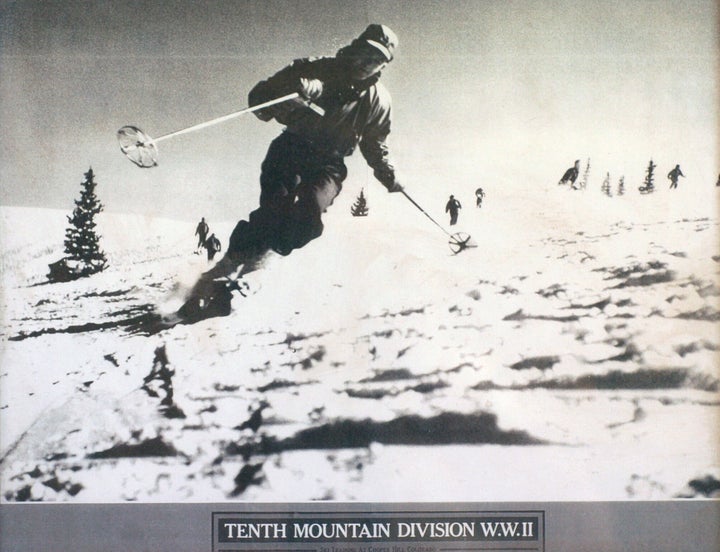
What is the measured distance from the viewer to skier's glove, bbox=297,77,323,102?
9.62 ft

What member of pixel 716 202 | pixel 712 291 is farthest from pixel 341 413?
pixel 716 202

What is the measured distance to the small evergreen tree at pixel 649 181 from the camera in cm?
299

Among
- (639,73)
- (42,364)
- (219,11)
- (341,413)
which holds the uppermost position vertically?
(219,11)

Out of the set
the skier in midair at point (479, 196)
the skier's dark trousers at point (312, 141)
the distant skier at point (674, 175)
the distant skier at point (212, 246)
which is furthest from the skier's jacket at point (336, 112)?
the distant skier at point (674, 175)

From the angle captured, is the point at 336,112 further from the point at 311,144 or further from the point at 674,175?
the point at 674,175

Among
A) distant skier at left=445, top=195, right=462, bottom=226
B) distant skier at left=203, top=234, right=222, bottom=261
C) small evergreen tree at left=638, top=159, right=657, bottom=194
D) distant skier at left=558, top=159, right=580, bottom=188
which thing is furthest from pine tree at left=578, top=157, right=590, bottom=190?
distant skier at left=203, top=234, right=222, bottom=261

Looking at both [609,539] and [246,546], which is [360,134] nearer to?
[246,546]

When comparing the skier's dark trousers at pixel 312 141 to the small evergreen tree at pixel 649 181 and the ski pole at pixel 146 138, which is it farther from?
the small evergreen tree at pixel 649 181

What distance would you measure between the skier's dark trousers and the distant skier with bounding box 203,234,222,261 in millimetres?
52

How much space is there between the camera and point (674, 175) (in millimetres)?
2992

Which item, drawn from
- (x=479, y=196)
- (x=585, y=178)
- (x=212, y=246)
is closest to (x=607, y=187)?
(x=585, y=178)

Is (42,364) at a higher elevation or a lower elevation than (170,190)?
lower

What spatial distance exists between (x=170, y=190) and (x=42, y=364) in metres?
1.00

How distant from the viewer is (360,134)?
118 inches
